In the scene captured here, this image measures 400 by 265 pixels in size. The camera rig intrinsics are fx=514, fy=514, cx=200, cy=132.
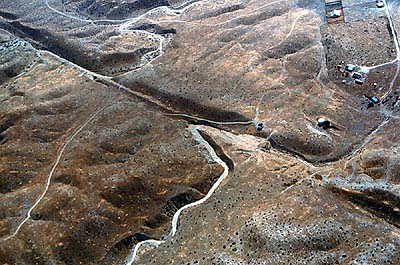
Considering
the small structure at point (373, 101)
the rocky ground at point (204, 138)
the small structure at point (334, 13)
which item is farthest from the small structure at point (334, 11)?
the small structure at point (373, 101)

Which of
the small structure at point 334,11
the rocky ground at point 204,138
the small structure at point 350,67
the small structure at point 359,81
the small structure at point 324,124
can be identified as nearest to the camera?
the rocky ground at point 204,138

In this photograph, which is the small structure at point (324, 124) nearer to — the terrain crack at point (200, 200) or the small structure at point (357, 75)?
the small structure at point (357, 75)

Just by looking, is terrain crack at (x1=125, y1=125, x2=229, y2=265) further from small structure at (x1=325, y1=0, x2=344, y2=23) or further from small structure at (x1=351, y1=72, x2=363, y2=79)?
small structure at (x1=325, y1=0, x2=344, y2=23)

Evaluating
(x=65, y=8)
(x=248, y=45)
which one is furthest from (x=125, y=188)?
(x=65, y=8)

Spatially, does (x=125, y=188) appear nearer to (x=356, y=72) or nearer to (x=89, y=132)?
(x=89, y=132)

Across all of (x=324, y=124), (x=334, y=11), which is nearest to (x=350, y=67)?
(x=324, y=124)

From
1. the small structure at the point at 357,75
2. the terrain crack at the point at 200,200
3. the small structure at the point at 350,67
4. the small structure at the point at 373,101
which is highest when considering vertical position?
the small structure at the point at 350,67

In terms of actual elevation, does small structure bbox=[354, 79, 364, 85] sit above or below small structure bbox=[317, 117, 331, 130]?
above

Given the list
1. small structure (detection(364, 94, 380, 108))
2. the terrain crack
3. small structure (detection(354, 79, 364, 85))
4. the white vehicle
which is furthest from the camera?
the white vehicle

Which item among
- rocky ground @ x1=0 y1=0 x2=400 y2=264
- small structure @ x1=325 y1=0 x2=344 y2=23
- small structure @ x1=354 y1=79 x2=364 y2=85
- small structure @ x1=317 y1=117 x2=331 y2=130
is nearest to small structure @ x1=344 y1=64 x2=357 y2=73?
rocky ground @ x1=0 y1=0 x2=400 y2=264
